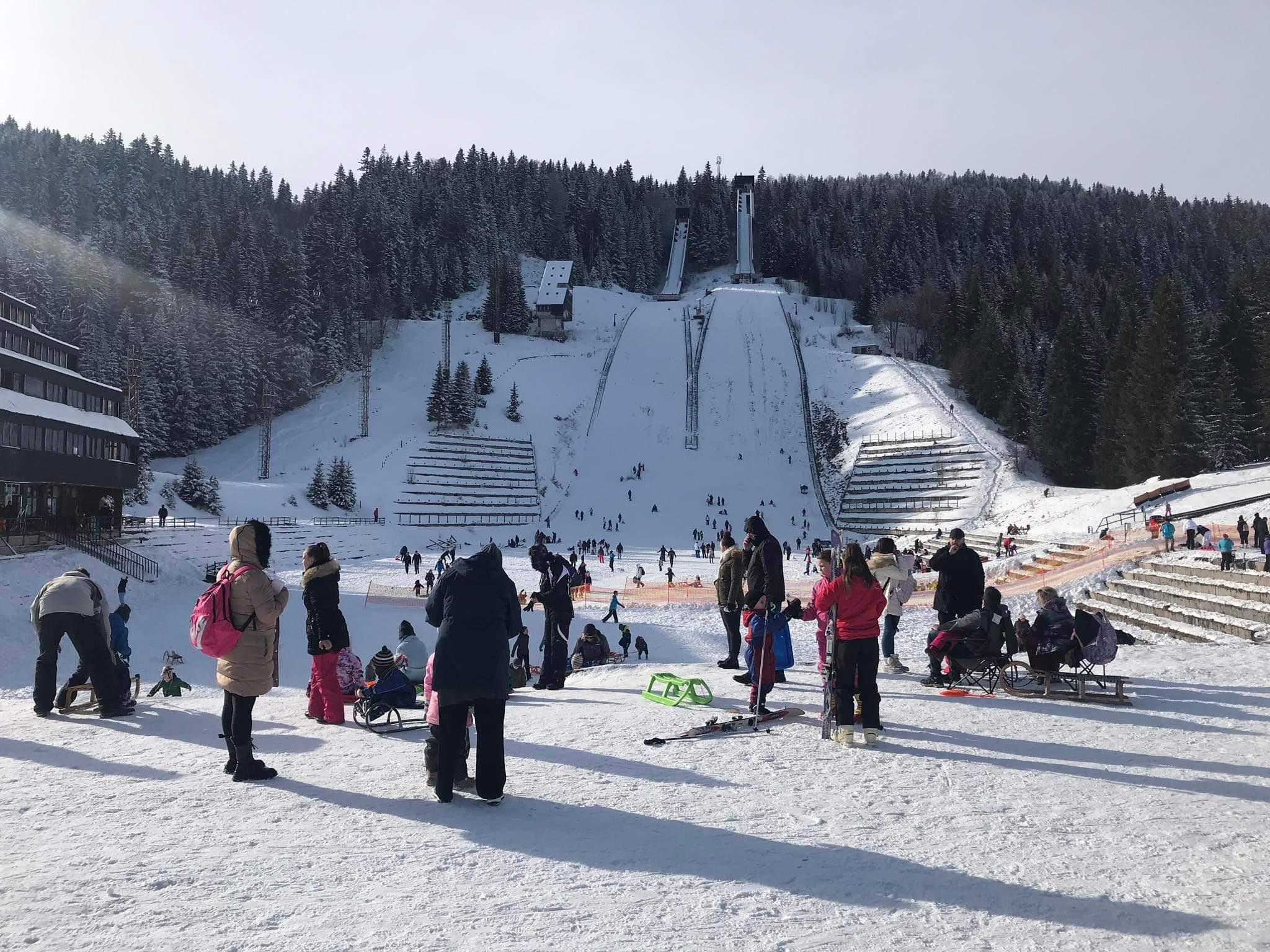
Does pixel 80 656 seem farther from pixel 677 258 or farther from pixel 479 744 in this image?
pixel 677 258

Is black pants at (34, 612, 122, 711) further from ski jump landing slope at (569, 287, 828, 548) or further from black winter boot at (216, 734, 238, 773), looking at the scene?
ski jump landing slope at (569, 287, 828, 548)

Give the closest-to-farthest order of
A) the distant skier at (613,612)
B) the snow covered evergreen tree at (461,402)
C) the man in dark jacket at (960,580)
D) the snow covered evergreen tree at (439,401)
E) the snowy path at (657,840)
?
the snowy path at (657,840) → the man in dark jacket at (960,580) → the distant skier at (613,612) → the snow covered evergreen tree at (439,401) → the snow covered evergreen tree at (461,402)

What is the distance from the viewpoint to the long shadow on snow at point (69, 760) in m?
5.66

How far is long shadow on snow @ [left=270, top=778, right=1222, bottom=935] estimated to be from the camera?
3615mm

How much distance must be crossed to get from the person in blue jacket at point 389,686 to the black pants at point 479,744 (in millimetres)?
2560

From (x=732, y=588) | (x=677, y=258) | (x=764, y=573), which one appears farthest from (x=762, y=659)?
(x=677, y=258)

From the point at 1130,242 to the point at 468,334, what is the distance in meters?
87.8

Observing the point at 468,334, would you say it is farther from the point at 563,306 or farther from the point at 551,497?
the point at 551,497

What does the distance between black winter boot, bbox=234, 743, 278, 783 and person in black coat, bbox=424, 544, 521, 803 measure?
1340 millimetres

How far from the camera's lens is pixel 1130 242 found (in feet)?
349

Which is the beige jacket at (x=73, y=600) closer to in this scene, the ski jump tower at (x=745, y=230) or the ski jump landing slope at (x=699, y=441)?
the ski jump landing slope at (x=699, y=441)

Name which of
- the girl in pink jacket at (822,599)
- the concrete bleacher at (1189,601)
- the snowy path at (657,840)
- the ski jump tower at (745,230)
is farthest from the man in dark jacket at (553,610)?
the ski jump tower at (745,230)

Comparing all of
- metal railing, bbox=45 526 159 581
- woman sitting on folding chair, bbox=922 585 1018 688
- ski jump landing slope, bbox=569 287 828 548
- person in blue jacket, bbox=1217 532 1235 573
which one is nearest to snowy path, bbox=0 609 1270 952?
woman sitting on folding chair, bbox=922 585 1018 688

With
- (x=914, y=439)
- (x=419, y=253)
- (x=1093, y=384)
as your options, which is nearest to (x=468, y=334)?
(x=419, y=253)
